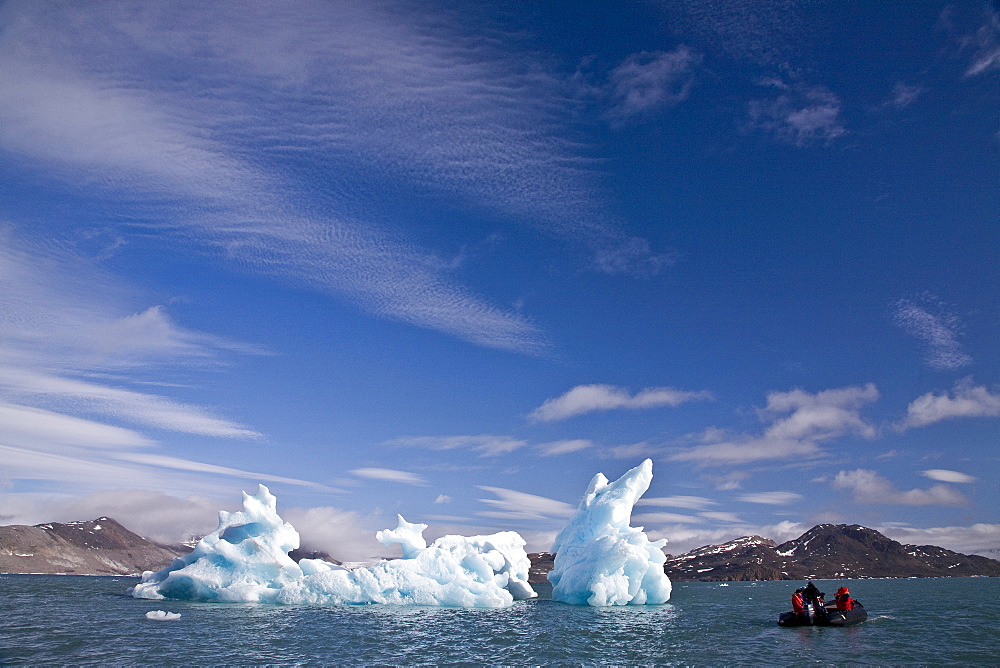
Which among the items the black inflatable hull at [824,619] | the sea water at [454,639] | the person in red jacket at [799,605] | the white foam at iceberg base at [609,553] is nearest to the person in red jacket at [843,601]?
the black inflatable hull at [824,619]

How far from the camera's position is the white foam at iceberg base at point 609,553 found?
160ft

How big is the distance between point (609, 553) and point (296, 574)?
24396mm

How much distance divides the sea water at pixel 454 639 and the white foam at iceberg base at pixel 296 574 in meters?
2.83

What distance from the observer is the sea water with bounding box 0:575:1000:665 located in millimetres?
24562

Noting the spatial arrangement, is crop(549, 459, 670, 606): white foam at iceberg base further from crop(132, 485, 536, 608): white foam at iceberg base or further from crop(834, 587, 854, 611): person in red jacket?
crop(834, 587, 854, 611): person in red jacket

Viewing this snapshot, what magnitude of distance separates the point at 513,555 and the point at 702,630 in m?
21.5

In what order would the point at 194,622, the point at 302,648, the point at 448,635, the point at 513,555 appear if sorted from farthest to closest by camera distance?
the point at 513,555 < the point at 194,622 < the point at 448,635 < the point at 302,648

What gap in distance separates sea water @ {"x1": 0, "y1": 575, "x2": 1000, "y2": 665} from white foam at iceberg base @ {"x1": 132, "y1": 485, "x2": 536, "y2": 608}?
283 cm

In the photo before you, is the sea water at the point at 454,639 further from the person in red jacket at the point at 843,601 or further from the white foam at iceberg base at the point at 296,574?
the white foam at iceberg base at the point at 296,574

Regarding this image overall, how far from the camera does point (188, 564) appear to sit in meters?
50.9

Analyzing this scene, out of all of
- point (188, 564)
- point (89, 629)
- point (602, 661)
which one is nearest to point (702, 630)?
point (602, 661)

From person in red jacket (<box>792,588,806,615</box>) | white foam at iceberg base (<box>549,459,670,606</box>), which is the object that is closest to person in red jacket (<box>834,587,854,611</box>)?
person in red jacket (<box>792,588,806,615</box>)

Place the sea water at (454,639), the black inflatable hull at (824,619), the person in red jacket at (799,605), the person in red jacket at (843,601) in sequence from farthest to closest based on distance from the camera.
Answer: the person in red jacket at (843,601)
the person in red jacket at (799,605)
the black inflatable hull at (824,619)
the sea water at (454,639)

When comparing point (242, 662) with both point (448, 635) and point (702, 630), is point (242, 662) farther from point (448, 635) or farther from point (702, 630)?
point (702, 630)
